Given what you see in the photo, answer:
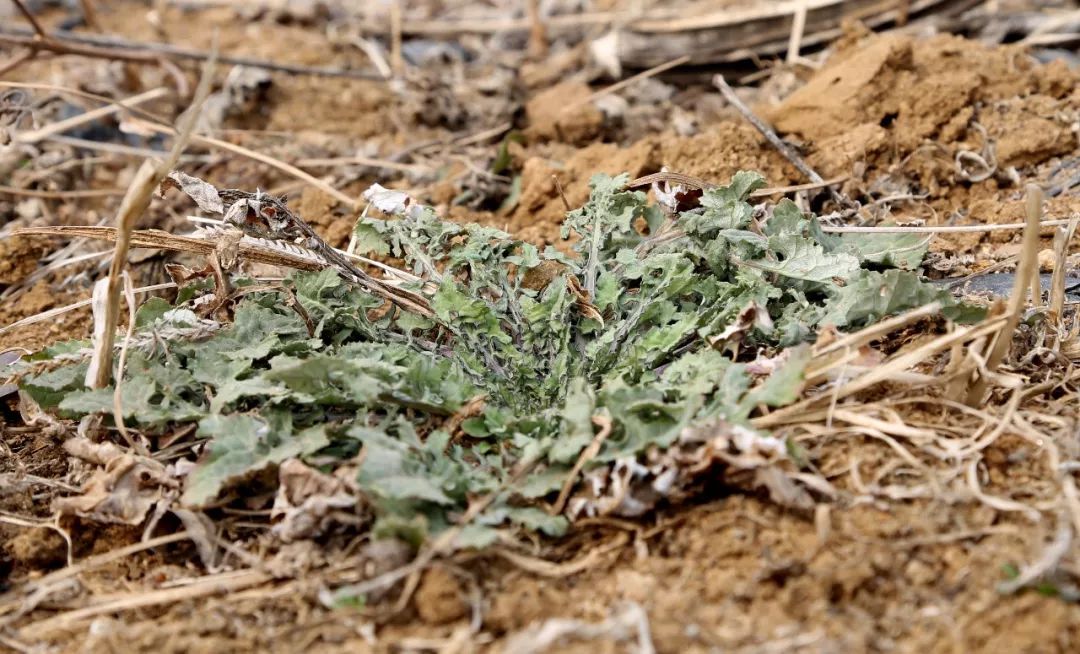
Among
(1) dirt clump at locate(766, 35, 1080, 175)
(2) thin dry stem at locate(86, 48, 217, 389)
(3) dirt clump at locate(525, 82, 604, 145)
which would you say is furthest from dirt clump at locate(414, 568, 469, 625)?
(3) dirt clump at locate(525, 82, 604, 145)

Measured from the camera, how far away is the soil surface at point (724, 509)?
173cm

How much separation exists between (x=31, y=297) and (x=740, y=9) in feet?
12.0

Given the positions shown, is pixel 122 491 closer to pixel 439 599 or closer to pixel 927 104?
pixel 439 599

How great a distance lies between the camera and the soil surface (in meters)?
1.73

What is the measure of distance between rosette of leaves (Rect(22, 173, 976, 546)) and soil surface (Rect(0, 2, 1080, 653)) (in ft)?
0.52

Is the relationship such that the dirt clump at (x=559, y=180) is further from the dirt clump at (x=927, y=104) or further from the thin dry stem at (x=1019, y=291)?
the thin dry stem at (x=1019, y=291)

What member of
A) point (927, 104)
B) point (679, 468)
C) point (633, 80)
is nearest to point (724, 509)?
point (679, 468)

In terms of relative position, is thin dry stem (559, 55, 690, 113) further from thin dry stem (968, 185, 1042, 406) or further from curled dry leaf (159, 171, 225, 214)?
thin dry stem (968, 185, 1042, 406)

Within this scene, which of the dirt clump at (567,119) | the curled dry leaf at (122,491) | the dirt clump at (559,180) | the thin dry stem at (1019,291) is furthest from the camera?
the dirt clump at (567,119)

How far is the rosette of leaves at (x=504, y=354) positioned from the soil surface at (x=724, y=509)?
0.52ft

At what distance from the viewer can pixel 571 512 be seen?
203 centimetres

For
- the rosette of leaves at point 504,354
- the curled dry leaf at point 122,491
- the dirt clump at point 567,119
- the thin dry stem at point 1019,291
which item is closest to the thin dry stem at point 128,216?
the rosette of leaves at point 504,354

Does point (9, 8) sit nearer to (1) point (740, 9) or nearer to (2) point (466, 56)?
(2) point (466, 56)

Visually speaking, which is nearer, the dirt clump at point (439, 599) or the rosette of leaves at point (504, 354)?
the dirt clump at point (439, 599)
